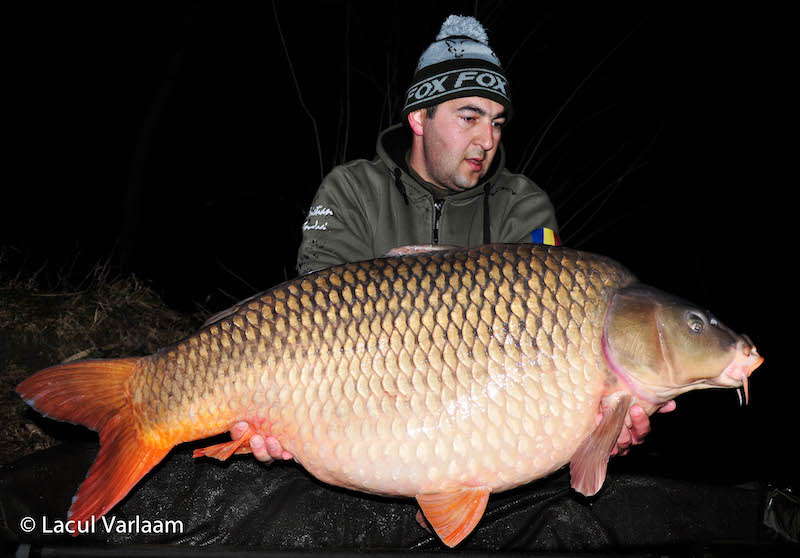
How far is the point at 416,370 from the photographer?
47.3 inches

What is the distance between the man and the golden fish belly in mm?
642

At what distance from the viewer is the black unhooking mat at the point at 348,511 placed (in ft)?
4.78

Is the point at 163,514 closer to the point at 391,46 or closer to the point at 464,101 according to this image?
the point at 464,101

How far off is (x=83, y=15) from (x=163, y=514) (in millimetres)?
6935

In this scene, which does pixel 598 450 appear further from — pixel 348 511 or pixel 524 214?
pixel 524 214

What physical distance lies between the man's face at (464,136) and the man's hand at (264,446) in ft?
3.39

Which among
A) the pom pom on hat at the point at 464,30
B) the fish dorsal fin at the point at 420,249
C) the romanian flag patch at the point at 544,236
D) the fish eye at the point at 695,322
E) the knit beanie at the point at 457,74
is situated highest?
the pom pom on hat at the point at 464,30

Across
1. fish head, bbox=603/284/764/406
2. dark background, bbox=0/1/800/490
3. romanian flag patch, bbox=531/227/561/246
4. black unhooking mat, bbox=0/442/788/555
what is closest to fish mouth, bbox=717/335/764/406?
fish head, bbox=603/284/764/406

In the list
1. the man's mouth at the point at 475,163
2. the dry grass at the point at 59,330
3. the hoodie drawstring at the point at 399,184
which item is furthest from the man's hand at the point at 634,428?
the dry grass at the point at 59,330

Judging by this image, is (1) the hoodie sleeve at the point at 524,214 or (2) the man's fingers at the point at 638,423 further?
(1) the hoodie sleeve at the point at 524,214

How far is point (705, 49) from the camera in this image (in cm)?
828

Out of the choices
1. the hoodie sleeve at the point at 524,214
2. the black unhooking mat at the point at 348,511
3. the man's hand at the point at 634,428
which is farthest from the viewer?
the hoodie sleeve at the point at 524,214

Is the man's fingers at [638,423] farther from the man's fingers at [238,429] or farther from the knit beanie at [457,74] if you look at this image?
the knit beanie at [457,74]

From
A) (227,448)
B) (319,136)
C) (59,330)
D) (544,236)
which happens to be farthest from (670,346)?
(319,136)
